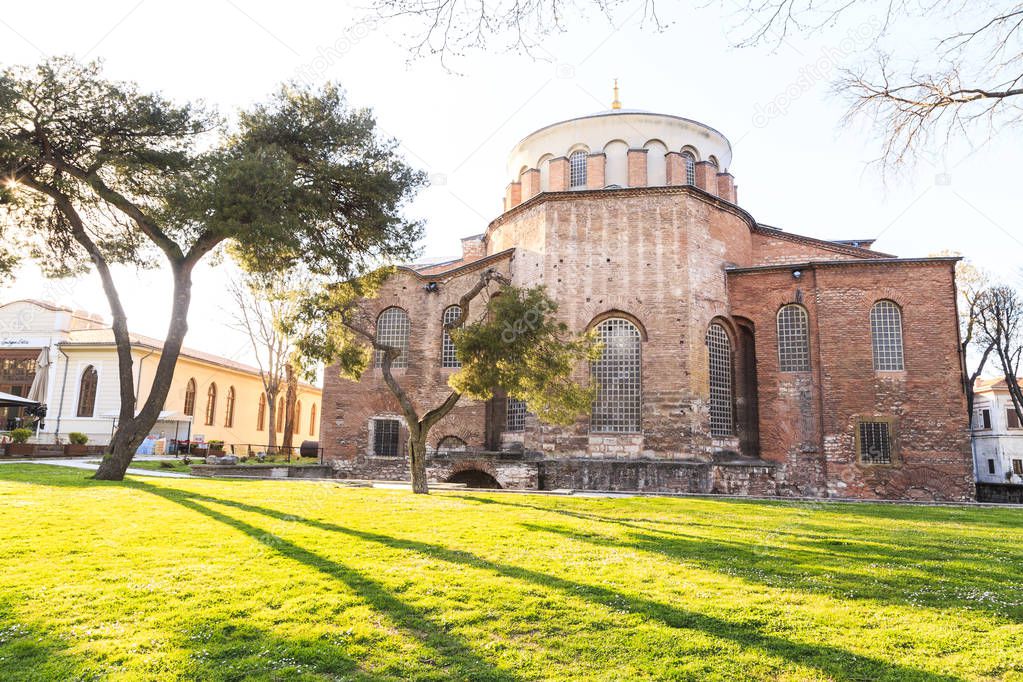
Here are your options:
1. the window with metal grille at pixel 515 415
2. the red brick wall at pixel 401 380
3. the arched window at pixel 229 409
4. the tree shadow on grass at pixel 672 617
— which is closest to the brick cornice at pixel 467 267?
the red brick wall at pixel 401 380

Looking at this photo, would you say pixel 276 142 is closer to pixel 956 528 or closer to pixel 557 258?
pixel 557 258

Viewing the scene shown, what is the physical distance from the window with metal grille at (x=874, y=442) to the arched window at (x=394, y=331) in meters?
16.5

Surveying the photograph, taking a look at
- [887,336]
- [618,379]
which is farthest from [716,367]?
[887,336]

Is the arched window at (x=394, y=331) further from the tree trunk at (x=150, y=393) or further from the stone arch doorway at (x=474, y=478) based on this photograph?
the tree trunk at (x=150, y=393)

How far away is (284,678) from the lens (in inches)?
153

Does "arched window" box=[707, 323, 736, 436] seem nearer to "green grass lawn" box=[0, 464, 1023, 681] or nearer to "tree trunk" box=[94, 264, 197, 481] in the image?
"green grass lawn" box=[0, 464, 1023, 681]

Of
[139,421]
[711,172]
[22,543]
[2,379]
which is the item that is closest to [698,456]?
[711,172]

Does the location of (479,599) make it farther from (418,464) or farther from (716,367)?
(716,367)

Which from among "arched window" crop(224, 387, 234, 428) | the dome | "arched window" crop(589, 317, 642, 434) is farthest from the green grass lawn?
"arched window" crop(224, 387, 234, 428)

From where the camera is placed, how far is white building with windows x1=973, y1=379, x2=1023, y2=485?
43.1m

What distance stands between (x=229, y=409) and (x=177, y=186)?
28.9 meters

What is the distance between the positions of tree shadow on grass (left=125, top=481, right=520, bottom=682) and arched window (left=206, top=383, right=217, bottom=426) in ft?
104

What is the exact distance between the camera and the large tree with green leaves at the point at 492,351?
47.0 feet

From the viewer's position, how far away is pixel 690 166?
2619cm
